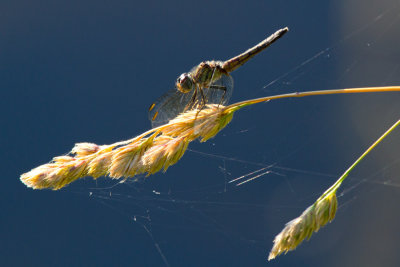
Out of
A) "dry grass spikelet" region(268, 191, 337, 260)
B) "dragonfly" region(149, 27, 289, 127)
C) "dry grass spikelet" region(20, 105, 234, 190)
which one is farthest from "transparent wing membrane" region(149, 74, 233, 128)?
"dry grass spikelet" region(268, 191, 337, 260)

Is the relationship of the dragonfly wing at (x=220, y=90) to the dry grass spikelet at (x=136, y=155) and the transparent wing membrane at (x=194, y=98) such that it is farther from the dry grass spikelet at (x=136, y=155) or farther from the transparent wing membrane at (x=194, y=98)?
the dry grass spikelet at (x=136, y=155)

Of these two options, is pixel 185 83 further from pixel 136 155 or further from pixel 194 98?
pixel 136 155

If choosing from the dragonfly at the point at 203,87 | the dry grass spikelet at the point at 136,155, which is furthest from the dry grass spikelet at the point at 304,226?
the dragonfly at the point at 203,87

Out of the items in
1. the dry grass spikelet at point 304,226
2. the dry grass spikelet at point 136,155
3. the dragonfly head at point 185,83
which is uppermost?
the dragonfly head at point 185,83

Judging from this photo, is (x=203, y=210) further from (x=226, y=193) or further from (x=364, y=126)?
(x=364, y=126)

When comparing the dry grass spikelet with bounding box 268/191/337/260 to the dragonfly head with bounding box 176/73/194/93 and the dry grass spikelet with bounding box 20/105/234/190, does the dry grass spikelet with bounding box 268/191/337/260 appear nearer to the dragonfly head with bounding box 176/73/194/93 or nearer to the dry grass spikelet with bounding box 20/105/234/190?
the dry grass spikelet with bounding box 20/105/234/190

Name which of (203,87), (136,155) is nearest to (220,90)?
(203,87)

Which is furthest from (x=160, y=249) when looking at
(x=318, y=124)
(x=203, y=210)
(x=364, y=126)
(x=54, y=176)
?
(x=54, y=176)
